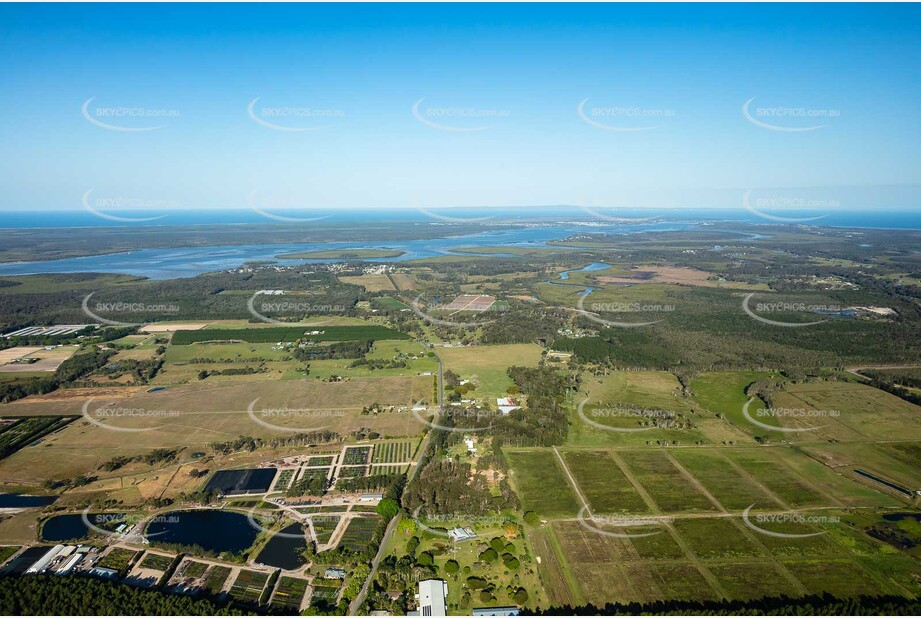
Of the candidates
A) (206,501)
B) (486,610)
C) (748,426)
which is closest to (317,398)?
Result: (206,501)

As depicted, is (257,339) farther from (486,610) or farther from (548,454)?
(486,610)

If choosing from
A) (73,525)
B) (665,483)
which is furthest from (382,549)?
(665,483)

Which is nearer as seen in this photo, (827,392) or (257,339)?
(827,392)

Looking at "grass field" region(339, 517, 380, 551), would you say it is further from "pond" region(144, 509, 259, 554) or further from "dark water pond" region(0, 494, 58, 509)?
"dark water pond" region(0, 494, 58, 509)

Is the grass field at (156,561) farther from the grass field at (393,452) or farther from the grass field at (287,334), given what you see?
the grass field at (287,334)

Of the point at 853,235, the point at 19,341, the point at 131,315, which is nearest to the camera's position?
the point at 19,341

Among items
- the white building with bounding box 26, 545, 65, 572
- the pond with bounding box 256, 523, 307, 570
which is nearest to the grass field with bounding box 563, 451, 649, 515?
the pond with bounding box 256, 523, 307, 570
